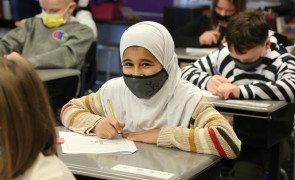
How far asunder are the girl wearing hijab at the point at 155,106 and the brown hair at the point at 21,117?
32.9 inches

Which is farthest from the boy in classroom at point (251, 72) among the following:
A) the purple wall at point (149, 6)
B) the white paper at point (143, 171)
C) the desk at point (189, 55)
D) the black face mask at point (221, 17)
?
the purple wall at point (149, 6)

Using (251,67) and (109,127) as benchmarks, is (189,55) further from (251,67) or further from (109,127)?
(109,127)

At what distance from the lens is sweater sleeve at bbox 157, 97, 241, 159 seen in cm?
206

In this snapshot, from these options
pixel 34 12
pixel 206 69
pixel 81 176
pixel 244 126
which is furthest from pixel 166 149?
pixel 34 12

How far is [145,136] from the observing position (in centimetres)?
222

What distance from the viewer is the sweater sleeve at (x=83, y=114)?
2.29 meters

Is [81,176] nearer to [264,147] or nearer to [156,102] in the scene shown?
[156,102]

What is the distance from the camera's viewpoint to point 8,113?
1275 mm

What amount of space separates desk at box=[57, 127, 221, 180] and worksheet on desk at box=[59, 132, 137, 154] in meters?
0.03

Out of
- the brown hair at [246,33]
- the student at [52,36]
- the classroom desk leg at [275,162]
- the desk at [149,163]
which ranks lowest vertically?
the classroom desk leg at [275,162]

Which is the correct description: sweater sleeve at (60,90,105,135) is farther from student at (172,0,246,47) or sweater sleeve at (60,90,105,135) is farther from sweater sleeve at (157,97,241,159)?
student at (172,0,246,47)

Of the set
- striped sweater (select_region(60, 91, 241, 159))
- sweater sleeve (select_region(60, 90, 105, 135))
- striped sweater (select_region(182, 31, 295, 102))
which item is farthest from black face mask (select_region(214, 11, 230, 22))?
striped sweater (select_region(60, 91, 241, 159))

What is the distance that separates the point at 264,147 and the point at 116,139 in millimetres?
Result: 986

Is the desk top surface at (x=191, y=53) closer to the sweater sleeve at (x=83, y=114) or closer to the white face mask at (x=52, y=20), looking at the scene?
the white face mask at (x=52, y=20)
